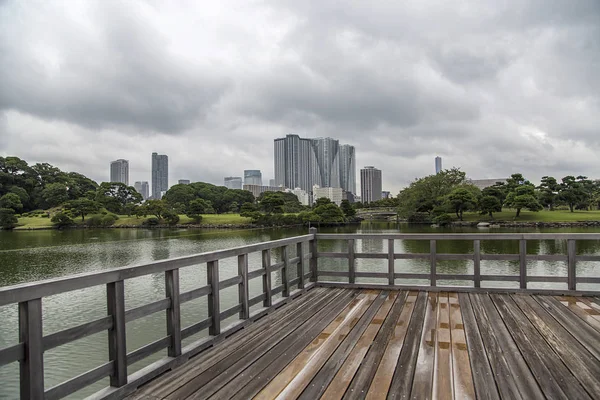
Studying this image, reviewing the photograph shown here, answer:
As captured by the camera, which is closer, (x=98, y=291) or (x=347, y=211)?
(x=98, y=291)

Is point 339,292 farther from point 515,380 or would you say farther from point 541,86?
point 541,86

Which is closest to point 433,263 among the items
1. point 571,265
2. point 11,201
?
point 571,265

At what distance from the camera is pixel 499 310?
368 centimetres

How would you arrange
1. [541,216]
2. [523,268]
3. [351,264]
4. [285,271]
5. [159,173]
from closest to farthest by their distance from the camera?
[285,271] → [523,268] → [351,264] → [541,216] → [159,173]

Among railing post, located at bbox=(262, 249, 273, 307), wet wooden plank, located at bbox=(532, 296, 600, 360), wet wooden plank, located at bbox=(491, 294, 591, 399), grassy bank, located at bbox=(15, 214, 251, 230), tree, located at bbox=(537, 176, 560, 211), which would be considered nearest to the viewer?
wet wooden plank, located at bbox=(491, 294, 591, 399)

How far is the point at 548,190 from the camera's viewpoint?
4766 centimetres

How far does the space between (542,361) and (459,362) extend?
0.56m

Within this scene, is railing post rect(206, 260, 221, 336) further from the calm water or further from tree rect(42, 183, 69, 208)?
tree rect(42, 183, 69, 208)

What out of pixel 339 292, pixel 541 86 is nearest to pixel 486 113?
pixel 541 86

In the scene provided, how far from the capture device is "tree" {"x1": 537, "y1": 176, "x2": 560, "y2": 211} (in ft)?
155

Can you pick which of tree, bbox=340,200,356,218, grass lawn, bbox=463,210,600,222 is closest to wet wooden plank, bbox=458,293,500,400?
grass lawn, bbox=463,210,600,222

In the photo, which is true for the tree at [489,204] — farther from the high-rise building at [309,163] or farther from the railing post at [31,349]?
the high-rise building at [309,163]

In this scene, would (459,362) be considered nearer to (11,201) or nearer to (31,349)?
(31,349)

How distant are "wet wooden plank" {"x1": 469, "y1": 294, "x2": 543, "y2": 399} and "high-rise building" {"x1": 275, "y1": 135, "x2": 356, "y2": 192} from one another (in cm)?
15296
